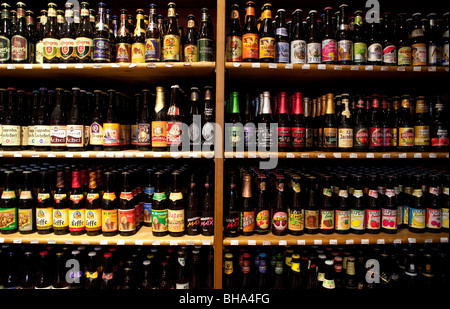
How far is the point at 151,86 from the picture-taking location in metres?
2.42

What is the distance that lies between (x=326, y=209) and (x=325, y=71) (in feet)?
3.30

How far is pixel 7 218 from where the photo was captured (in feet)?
6.40

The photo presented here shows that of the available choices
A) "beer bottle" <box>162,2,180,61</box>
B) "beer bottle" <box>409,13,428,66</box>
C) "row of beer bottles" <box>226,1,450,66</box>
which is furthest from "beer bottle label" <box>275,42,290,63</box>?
"beer bottle" <box>409,13,428,66</box>

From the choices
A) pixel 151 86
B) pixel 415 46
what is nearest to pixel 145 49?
pixel 151 86

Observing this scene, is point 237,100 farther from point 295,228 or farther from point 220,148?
point 295,228

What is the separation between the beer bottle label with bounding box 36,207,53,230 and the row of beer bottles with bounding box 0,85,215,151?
0.45m

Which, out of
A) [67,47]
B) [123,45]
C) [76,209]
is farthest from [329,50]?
[76,209]

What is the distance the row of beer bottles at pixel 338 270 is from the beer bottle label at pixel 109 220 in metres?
0.84

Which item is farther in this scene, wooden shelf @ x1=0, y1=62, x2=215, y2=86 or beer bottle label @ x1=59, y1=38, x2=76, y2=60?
beer bottle label @ x1=59, y1=38, x2=76, y2=60

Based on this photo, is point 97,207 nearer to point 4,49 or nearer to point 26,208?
point 26,208

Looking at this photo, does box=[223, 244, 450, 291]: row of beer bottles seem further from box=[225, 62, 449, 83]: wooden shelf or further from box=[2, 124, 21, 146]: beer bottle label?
box=[2, 124, 21, 146]: beer bottle label

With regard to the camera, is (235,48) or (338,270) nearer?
(235,48)

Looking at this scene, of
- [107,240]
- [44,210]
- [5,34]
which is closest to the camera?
[107,240]

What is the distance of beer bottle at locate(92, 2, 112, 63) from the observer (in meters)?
1.90
